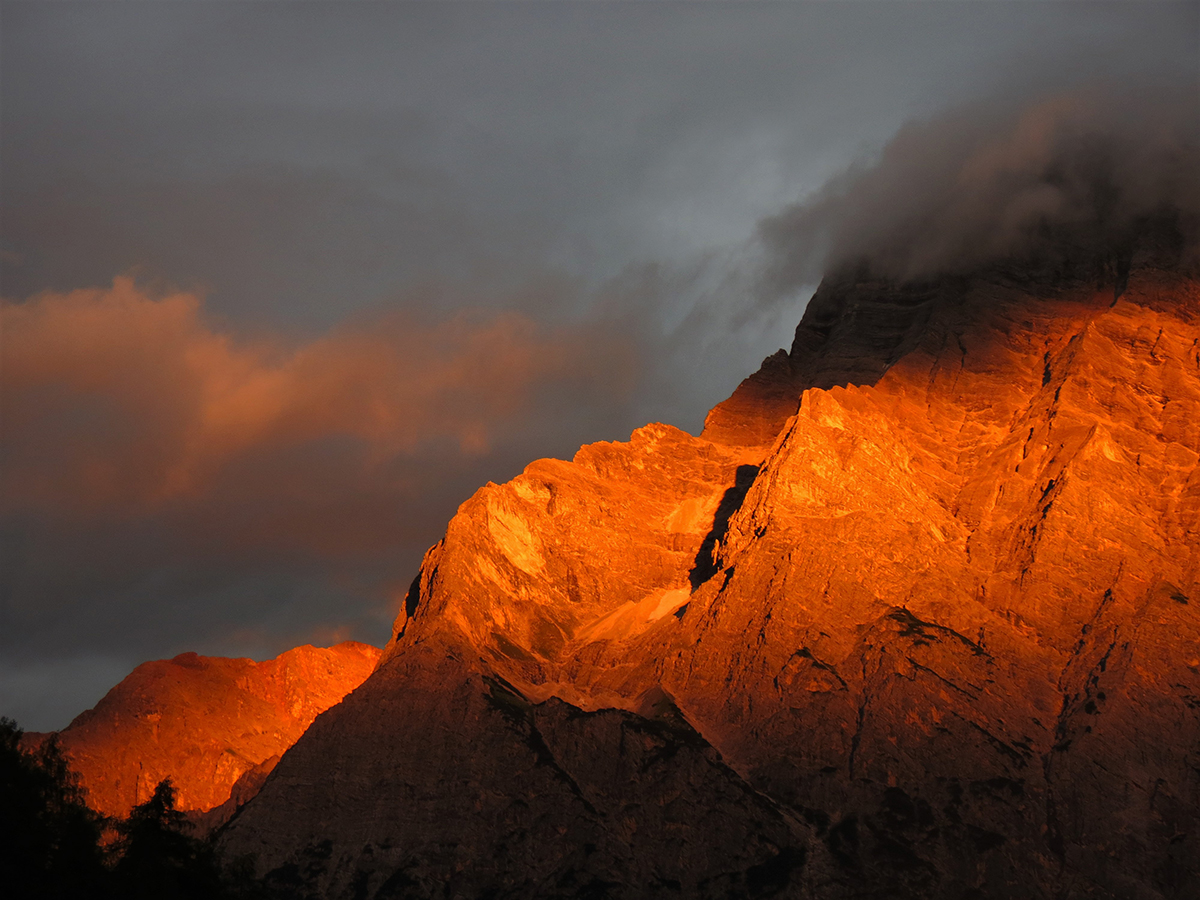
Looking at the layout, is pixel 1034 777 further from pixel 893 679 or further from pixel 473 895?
pixel 473 895

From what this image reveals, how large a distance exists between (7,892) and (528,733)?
12878 cm

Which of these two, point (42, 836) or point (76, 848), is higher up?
point (42, 836)

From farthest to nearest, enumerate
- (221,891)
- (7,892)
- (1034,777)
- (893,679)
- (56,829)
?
(893,679) → (1034,777) → (221,891) → (56,829) → (7,892)

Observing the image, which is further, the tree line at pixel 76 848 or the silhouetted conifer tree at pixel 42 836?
the tree line at pixel 76 848

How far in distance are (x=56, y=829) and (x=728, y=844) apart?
110456 millimetres

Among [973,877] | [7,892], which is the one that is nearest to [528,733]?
[973,877]

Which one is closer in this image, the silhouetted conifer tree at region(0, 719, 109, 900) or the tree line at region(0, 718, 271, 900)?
the silhouetted conifer tree at region(0, 719, 109, 900)

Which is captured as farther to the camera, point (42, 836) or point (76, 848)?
point (76, 848)

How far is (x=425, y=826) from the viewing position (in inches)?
7279

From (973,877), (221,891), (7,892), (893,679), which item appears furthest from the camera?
(893,679)

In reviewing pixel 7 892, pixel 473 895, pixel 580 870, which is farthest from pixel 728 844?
pixel 7 892

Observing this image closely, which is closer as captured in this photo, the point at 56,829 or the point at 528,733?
the point at 56,829

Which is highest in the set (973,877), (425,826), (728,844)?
(425,826)

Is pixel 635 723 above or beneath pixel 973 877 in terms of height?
above
